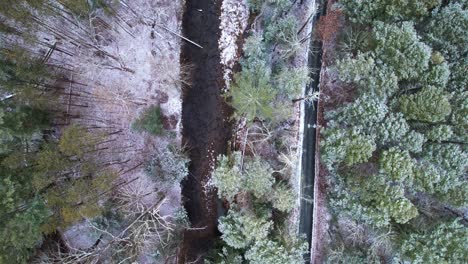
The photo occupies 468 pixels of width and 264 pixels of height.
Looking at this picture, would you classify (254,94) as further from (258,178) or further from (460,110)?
(460,110)

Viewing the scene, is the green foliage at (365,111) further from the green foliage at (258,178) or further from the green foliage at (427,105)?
the green foliage at (258,178)

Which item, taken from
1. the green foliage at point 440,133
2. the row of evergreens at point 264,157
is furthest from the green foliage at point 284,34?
the green foliage at point 440,133

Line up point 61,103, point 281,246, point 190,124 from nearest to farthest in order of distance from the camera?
point 281,246 < point 61,103 < point 190,124

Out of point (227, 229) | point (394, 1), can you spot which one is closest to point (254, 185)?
point (227, 229)

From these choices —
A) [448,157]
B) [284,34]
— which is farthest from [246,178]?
[448,157]

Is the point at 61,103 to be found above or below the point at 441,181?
above

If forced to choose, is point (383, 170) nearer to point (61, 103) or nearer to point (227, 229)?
point (227, 229)
